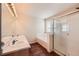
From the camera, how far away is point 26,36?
1383 millimetres

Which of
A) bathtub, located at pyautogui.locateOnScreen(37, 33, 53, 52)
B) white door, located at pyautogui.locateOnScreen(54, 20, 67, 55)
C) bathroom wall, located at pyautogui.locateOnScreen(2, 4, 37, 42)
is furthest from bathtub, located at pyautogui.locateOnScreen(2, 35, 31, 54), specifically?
white door, located at pyautogui.locateOnScreen(54, 20, 67, 55)

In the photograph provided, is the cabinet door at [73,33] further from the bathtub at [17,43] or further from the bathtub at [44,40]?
the bathtub at [17,43]

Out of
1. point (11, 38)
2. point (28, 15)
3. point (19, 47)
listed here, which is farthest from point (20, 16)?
point (19, 47)

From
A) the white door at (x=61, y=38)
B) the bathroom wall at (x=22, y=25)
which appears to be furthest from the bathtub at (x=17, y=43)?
the white door at (x=61, y=38)

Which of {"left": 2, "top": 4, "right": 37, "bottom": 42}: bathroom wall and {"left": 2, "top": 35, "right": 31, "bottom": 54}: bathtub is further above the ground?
{"left": 2, "top": 4, "right": 37, "bottom": 42}: bathroom wall

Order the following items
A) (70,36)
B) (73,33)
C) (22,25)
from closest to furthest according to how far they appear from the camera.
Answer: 1. (22,25)
2. (73,33)
3. (70,36)

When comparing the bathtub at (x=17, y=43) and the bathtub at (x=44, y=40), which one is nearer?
the bathtub at (x=17, y=43)

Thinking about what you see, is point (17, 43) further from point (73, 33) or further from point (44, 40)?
point (73, 33)

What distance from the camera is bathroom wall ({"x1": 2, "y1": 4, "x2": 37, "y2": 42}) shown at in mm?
1271

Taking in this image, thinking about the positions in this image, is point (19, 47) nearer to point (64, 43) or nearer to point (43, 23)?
point (43, 23)

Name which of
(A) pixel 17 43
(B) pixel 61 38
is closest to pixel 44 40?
(B) pixel 61 38

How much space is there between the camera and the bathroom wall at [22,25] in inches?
50.0

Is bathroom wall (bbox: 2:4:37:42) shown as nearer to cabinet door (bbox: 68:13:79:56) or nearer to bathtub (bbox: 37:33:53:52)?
bathtub (bbox: 37:33:53:52)

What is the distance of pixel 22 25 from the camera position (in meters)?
1.41
